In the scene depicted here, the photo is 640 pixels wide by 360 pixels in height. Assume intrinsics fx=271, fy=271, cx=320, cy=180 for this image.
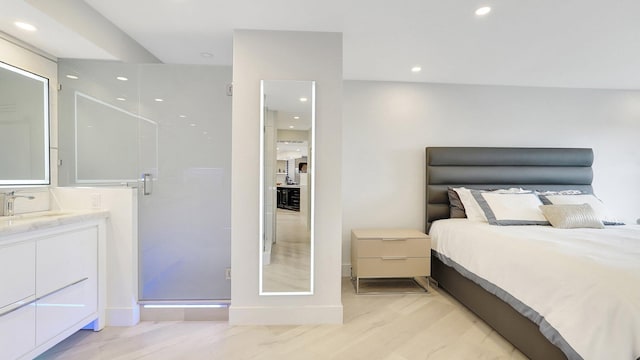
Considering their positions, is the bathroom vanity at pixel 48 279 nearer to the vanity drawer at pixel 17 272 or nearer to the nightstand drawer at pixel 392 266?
the vanity drawer at pixel 17 272

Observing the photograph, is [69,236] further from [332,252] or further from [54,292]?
[332,252]

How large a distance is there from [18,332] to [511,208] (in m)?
4.04

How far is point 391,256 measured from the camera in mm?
2811

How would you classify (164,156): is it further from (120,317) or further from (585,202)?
(585,202)

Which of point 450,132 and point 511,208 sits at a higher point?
point 450,132

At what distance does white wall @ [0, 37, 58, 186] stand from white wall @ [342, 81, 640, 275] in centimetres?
276

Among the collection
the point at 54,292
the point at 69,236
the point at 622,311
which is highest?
the point at 69,236

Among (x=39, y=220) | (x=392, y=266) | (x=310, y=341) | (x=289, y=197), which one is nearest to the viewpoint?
(x=39, y=220)

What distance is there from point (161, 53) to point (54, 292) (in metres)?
2.18

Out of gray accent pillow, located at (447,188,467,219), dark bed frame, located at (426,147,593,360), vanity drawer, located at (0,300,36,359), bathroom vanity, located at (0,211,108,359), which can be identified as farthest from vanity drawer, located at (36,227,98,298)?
gray accent pillow, located at (447,188,467,219)

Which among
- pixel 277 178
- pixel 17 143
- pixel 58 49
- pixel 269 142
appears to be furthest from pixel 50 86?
pixel 277 178

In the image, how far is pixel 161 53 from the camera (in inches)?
105

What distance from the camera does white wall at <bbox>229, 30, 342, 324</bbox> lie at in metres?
2.23

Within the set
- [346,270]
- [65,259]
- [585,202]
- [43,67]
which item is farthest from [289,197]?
[585,202]
